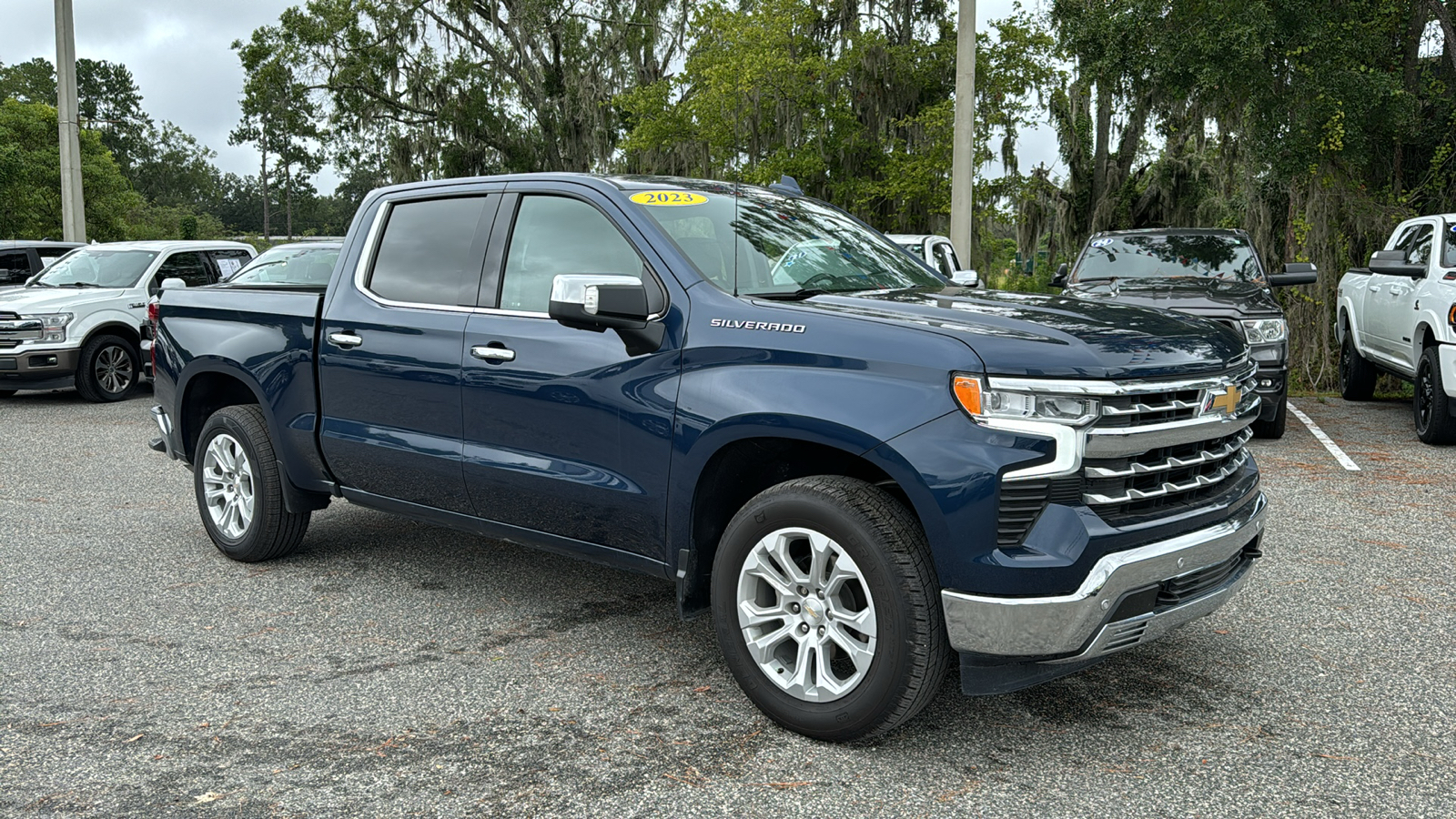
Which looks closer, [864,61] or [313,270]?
[313,270]

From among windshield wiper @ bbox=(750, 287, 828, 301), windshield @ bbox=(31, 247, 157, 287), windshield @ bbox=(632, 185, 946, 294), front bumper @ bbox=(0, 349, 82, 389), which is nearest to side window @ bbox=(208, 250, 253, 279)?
windshield @ bbox=(31, 247, 157, 287)

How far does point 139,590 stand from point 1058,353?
4338 mm

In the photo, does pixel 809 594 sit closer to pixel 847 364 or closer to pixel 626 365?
pixel 847 364

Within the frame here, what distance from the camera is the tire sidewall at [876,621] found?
3.43 meters

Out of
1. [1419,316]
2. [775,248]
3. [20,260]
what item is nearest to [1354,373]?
[1419,316]

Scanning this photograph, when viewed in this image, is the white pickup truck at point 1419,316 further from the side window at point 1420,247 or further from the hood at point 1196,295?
the hood at point 1196,295

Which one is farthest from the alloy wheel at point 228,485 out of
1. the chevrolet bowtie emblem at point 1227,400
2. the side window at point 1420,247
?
the side window at point 1420,247

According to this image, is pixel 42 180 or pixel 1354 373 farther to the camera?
pixel 42 180

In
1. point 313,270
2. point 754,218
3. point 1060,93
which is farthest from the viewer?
point 1060,93

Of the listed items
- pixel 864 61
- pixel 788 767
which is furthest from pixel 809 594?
pixel 864 61

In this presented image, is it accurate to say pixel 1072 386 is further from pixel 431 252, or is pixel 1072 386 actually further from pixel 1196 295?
pixel 1196 295

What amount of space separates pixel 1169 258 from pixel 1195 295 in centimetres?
162

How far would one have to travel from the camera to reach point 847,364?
356 centimetres

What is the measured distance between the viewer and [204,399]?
628 cm
